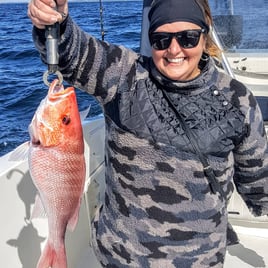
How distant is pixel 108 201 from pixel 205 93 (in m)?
0.60

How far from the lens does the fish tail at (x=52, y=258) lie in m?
1.67

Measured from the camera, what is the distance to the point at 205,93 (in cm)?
174

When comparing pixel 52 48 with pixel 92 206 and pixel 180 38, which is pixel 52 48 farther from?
pixel 92 206

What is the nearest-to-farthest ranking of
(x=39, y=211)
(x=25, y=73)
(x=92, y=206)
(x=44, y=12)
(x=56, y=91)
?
1. (x=44, y=12)
2. (x=56, y=91)
3. (x=39, y=211)
4. (x=92, y=206)
5. (x=25, y=73)

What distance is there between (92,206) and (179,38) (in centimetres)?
164

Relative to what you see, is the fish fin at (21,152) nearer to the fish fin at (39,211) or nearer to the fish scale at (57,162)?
the fish scale at (57,162)

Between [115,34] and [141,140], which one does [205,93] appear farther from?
[115,34]

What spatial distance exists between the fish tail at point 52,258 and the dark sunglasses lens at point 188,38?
89cm

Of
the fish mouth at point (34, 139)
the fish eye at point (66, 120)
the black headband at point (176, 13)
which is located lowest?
the fish mouth at point (34, 139)

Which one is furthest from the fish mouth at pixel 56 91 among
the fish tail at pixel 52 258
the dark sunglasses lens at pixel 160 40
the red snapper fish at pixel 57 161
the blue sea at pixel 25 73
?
the blue sea at pixel 25 73

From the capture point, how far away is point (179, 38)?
1652mm

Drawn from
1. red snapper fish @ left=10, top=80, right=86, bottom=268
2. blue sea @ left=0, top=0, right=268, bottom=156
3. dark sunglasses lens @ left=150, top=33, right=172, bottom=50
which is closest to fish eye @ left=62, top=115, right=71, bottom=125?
red snapper fish @ left=10, top=80, right=86, bottom=268

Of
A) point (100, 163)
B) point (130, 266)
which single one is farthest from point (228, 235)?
point (100, 163)

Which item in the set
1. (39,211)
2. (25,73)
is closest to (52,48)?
(39,211)
